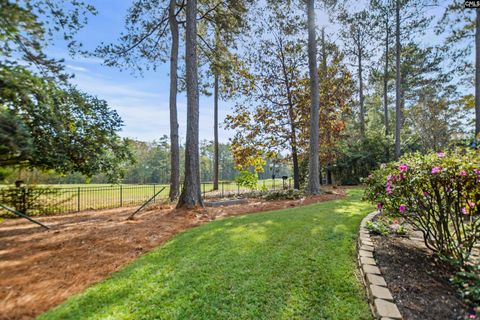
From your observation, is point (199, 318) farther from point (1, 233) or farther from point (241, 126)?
point (241, 126)

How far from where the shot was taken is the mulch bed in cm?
187

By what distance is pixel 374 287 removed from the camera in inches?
83.6

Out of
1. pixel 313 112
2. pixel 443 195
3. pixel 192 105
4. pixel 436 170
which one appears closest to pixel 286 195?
pixel 313 112

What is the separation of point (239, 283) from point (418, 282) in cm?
183

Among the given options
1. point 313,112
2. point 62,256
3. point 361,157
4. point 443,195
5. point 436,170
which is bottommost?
point 62,256

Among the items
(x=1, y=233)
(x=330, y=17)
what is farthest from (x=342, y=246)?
(x=330, y=17)

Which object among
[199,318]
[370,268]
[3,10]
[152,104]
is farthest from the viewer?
[152,104]

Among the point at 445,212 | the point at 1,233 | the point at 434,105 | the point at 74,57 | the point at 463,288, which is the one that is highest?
the point at 434,105

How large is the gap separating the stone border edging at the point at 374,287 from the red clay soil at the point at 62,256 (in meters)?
3.09

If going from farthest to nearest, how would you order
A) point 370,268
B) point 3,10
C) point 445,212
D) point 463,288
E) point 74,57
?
point 74,57
point 3,10
point 445,212
point 370,268
point 463,288

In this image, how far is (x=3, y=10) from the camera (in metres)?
3.12

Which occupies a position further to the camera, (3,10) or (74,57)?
(74,57)

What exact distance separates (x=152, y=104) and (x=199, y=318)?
19.7 m

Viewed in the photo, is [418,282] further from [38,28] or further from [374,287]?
[38,28]
